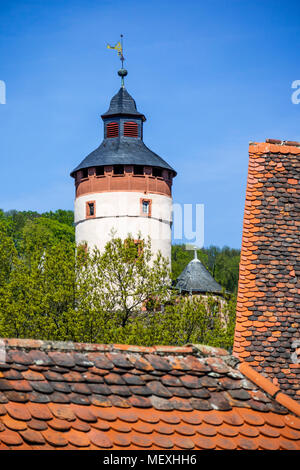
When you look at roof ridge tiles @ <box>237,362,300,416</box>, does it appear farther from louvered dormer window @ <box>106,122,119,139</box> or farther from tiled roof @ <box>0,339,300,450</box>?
louvered dormer window @ <box>106,122,119,139</box>

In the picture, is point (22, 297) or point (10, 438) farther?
point (22, 297)

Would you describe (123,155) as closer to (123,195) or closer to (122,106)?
(123,195)

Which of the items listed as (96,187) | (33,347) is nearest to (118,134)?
(96,187)

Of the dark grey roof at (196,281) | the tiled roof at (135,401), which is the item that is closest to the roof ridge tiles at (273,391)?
the tiled roof at (135,401)

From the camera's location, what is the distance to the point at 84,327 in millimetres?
32562

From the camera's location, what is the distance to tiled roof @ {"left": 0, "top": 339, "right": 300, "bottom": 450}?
715 cm

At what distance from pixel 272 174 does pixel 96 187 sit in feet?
136

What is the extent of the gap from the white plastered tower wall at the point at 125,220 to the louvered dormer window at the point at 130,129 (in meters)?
5.87

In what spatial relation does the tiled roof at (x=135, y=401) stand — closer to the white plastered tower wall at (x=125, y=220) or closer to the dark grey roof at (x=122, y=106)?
the white plastered tower wall at (x=125, y=220)

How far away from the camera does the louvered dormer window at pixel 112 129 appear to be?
188 feet

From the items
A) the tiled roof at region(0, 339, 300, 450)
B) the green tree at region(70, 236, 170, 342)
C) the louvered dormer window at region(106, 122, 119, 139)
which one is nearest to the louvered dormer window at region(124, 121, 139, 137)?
the louvered dormer window at region(106, 122, 119, 139)

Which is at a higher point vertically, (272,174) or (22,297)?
(272,174)

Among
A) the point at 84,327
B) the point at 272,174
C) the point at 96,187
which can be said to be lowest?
the point at 84,327
